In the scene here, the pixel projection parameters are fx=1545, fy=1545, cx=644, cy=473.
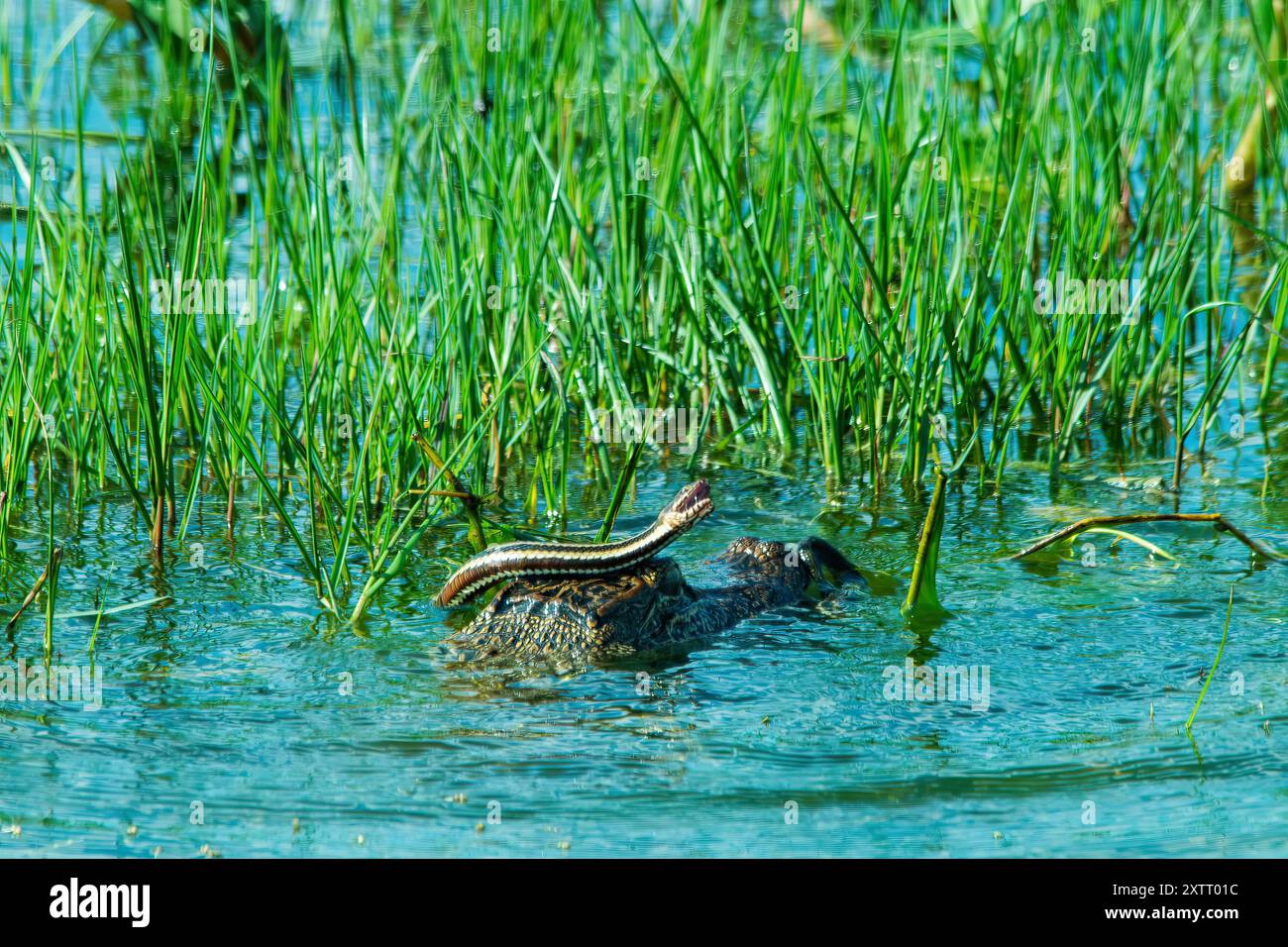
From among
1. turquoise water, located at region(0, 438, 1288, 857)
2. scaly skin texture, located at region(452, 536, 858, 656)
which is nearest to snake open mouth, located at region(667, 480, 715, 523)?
scaly skin texture, located at region(452, 536, 858, 656)

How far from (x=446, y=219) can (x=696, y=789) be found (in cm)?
273

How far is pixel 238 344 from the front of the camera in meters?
5.69

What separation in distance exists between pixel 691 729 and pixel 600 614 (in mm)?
645

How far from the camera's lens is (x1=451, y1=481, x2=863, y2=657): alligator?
4785mm

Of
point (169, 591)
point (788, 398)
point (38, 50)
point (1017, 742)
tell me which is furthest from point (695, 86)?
point (38, 50)

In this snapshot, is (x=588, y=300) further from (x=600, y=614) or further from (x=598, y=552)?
(x=600, y=614)

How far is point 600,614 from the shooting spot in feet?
15.7

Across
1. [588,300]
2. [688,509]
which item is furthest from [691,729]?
[588,300]

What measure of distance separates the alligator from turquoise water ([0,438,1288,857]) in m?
0.09

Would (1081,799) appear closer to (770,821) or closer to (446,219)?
(770,821)

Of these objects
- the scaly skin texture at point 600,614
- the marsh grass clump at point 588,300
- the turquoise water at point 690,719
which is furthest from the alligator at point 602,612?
the marsh grass clump at point 588,300

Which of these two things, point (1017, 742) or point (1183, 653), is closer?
point (1017, 742)

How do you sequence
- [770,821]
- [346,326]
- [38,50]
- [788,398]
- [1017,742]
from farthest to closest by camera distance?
[38,50] < [788,398] < [346,326] < [1017,742] < [770,821]

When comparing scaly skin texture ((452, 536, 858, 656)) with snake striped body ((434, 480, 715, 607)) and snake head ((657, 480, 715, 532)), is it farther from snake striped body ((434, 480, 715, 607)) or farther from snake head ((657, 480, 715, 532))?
snake head ((657, 480, 715, 532))
